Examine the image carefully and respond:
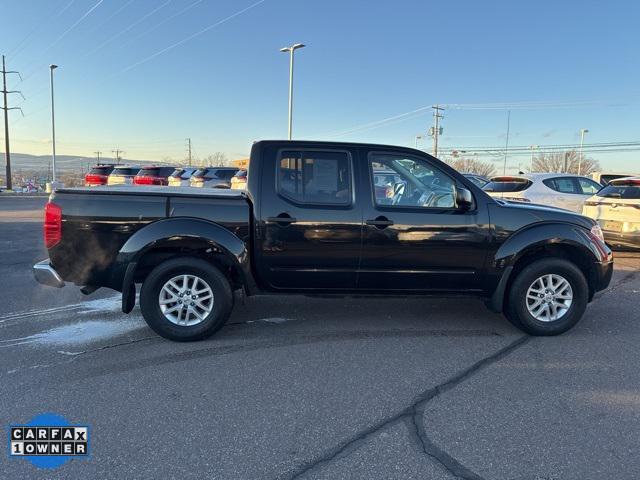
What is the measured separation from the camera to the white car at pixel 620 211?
8.40m

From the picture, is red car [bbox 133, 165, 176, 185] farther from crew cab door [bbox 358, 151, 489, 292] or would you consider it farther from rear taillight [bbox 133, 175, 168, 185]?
crew cab door [bbox 358, 151, 489, 292]

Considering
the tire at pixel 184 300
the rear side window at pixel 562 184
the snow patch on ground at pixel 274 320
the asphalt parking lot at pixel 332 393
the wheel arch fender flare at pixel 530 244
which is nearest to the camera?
the asphalt parking lot at pixel 332 393

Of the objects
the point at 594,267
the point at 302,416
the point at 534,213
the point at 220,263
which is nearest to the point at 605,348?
the point at 594,267

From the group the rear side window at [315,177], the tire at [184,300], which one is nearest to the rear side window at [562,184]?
the rear side window at [315,177]

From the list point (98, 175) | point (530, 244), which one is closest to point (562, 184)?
point (530, 244)

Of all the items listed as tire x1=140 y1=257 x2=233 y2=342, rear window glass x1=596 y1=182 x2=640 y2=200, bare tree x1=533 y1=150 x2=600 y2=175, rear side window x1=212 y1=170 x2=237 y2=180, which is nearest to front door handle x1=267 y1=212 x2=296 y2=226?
tire x1=140 y1=257 x2=233 y2=342

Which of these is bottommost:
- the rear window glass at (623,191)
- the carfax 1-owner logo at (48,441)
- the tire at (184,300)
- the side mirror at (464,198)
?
the carfax 1-owner logo at (48,441)

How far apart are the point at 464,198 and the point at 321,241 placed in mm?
1444

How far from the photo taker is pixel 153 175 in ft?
70.6

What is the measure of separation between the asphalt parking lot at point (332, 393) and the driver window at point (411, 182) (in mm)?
1362

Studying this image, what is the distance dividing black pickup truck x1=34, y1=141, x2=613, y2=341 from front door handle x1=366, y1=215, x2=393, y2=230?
2 cm

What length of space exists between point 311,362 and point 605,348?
112 inches

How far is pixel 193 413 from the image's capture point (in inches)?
122

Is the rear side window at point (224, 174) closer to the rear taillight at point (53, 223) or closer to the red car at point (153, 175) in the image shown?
the red car at point (153, 175)
